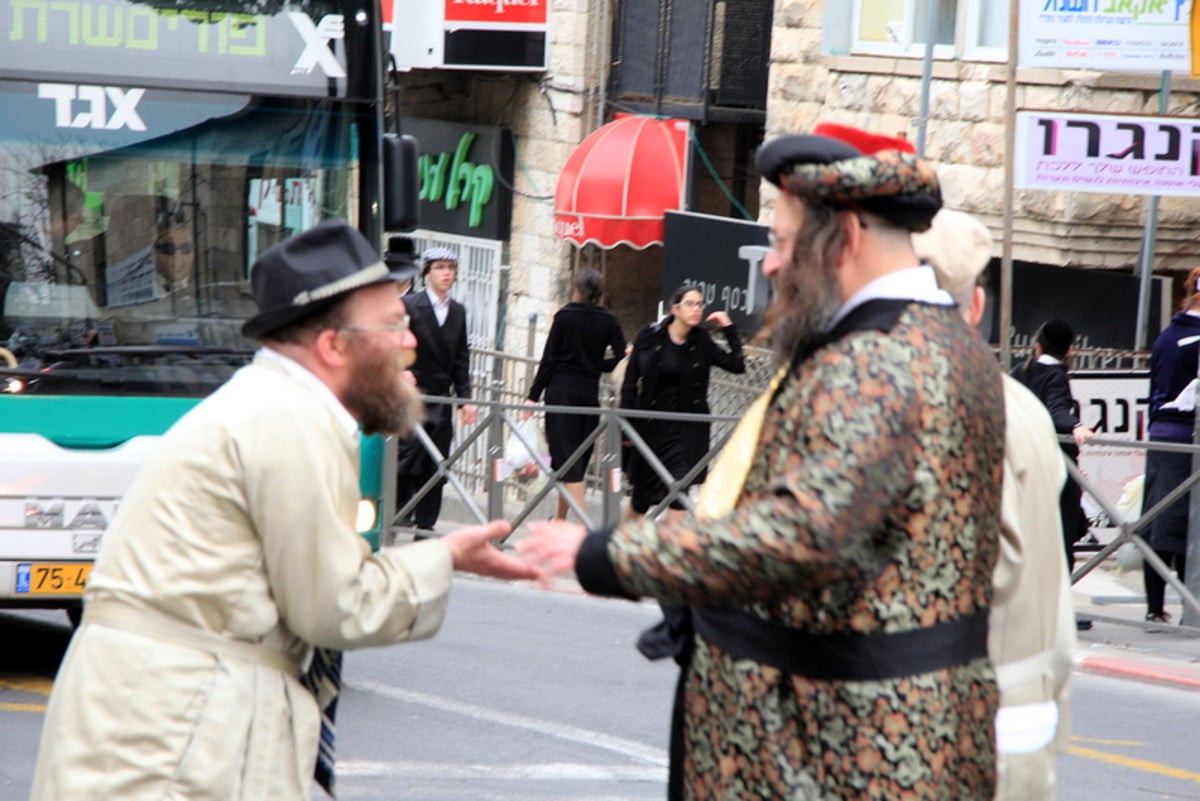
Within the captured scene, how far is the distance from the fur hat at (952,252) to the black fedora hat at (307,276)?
100 centimetres

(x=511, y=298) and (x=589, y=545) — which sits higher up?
(x=589, y=545)

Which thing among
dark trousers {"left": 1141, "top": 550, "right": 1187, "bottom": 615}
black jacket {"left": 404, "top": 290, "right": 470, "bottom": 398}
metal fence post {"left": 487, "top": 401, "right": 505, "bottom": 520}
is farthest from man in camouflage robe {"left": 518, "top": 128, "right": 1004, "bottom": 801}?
black jacket {"left": 404, "top": 290, "right": 470, "bottom": 398}

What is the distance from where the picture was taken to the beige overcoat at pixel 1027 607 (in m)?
3.43

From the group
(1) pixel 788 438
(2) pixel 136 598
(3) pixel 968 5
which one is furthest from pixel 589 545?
(3) pixel 968 5

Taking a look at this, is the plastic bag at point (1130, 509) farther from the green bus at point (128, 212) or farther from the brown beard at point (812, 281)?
the brown beard at point (812, 281)

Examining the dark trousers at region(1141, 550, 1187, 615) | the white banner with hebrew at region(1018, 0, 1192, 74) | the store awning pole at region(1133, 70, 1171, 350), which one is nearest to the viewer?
the dark trousers at region(1141, 550, 1187, 615)

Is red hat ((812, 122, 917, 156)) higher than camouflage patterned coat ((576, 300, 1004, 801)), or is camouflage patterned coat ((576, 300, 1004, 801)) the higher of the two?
red hat ((812, 122, 917, 156))

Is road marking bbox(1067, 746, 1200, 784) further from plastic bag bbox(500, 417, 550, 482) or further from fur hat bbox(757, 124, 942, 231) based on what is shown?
plastic bag bbox(500, 417, 550, 482)

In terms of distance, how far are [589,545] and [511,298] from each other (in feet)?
59.1

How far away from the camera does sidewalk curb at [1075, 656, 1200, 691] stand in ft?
30.5

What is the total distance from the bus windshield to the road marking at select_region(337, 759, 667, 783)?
71.3 inches

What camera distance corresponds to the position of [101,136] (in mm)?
7906

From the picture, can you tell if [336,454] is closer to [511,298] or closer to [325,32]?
[325,32]

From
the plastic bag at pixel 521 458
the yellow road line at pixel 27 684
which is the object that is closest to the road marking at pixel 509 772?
the yellow road line at pixel 27 684
